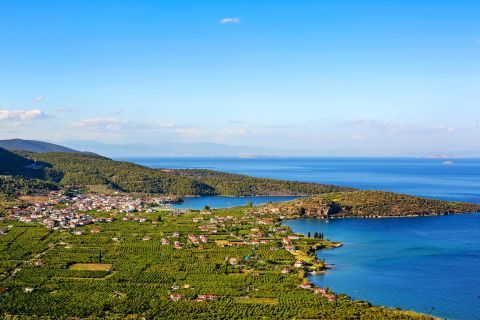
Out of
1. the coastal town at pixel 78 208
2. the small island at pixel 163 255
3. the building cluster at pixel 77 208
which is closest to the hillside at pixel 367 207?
the small island at pixel 163 255

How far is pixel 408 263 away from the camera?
180 ft

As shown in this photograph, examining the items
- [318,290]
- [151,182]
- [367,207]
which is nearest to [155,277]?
[318,290]

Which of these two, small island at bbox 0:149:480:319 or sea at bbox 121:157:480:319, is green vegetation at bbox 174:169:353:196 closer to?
small island at bbox 0:149:480:319

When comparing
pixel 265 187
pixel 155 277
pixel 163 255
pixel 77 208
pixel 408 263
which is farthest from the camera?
pixel 265 187

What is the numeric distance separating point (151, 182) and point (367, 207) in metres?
64.8

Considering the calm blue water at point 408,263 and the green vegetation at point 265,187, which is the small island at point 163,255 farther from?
the green vegetation at point 265,187

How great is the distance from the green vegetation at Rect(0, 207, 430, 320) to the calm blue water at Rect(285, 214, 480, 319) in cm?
336

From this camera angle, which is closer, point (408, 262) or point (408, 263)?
point (408, 263)

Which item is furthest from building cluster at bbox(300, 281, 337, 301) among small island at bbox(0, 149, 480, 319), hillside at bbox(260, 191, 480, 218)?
hillside at bbox(260, 191, 480, 218)

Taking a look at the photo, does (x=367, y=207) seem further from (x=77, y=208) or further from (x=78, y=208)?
(x=77, y=208)

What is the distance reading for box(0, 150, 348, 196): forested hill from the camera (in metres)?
129

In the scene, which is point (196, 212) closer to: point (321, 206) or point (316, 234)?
point (321, 206)

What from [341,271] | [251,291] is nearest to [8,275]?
[251,291]

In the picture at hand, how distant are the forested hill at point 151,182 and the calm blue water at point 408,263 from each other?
157 feet
